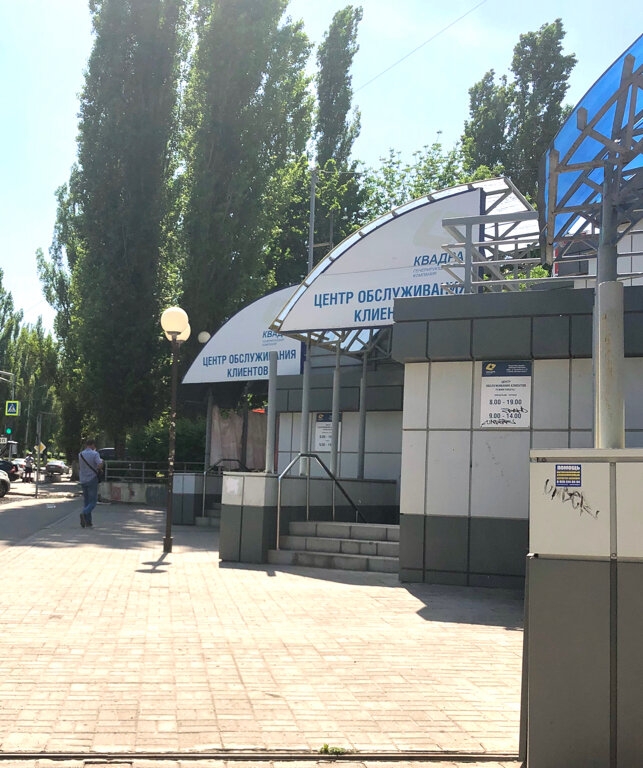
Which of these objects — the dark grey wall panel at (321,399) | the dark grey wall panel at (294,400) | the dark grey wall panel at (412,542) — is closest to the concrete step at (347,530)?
the dark grey wall panel at (412,542)

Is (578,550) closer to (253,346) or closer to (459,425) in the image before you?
(459,425)

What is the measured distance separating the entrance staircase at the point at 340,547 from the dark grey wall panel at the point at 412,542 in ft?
2.91

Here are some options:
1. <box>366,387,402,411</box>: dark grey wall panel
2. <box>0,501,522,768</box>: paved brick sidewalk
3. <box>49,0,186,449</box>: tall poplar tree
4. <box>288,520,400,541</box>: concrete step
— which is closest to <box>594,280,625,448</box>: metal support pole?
<box>0,501,522,768</box>: paved brick sidewalk

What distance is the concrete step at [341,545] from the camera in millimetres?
12492

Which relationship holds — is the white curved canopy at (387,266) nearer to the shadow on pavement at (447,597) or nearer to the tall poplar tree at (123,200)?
the shadow on pavement at (447,597)

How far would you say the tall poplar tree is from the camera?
32.0 meters

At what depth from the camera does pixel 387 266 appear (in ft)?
47.8

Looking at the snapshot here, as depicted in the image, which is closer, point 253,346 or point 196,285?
point 253,346

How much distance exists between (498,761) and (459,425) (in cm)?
692

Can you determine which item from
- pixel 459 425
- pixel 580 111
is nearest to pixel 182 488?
pixel 459 425

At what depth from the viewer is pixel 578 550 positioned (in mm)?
4258

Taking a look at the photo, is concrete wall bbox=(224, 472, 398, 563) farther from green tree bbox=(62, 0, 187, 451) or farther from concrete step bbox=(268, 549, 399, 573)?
green tree bbox=(62, 0, 187, 451)

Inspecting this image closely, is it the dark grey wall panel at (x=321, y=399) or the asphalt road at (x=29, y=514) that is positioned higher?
the dark grey wall panel at (x=321, y=399)

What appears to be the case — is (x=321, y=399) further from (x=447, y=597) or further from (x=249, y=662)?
(x=249, y=662)
